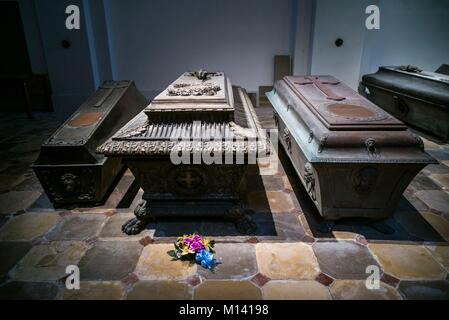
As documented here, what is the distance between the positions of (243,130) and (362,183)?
3.23 ft

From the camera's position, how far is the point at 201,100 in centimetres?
269

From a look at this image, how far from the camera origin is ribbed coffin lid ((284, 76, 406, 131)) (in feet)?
8.13

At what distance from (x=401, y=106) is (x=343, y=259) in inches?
143

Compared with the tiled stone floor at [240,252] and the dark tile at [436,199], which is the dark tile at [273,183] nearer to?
the tiled stone floor at [240,252]

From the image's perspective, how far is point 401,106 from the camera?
16.3ft

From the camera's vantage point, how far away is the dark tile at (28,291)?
1.98 m

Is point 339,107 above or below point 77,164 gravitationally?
above

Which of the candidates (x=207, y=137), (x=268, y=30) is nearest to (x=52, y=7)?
(x=268, y=30)

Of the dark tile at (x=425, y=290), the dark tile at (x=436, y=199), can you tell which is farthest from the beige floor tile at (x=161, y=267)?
the dark tile at (x=436, y=199)

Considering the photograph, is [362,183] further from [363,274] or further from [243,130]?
[243,130]

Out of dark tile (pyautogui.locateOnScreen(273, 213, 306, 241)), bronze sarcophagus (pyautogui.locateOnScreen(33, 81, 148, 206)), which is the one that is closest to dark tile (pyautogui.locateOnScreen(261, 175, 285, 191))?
dark tile (pyautogui.locateOnScreen(273, 213, 306, 241))

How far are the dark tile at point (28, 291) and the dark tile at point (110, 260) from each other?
0.65 ft

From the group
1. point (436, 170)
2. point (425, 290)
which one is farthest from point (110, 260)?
point (436, 170)

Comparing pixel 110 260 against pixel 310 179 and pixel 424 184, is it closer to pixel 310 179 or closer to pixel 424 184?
pixel 310 179
